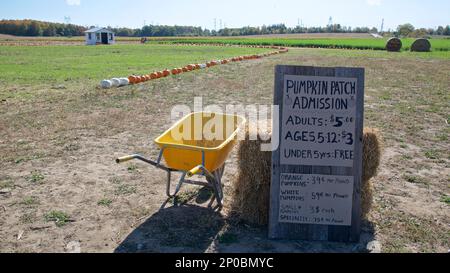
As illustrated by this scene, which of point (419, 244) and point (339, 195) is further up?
point (339, 195)

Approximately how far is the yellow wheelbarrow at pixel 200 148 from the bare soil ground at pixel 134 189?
1.27ft

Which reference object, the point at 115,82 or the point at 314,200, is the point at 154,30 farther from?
the point at 314,200

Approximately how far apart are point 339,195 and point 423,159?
321cm

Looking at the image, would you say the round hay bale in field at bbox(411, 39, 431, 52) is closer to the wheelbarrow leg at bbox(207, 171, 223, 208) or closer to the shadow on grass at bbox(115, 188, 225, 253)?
the wheelbarrow leg at bbox(207, 171, 223, 208)

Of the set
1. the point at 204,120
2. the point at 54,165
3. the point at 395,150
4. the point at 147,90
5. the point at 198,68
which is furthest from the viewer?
the point at 198,68

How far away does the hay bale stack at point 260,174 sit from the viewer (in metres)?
4.03

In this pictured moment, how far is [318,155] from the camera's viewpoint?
3.89m

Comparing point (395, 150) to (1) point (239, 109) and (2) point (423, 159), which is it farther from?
(1) point (239, 109)

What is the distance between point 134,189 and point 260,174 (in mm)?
1871

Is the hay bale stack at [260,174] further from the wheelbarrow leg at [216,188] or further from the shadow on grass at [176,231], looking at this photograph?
the shadow on grass at [176,231]

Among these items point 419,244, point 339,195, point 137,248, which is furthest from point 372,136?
point 137,248

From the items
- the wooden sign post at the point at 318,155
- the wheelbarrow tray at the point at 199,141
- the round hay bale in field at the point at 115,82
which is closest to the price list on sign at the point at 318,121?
the wooden sign post at the point at 318,155

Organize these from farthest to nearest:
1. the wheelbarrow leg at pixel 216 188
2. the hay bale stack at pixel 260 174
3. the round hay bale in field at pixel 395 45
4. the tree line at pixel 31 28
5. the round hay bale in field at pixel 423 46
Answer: the tree line at pixel 31 28 < the round hay bale in field at pixel 395 45 < the round hay bale in field at pixel 423 46 < the wheelbarrow leg at pixel 216 188 < the hay bale stack at pixel 260 174

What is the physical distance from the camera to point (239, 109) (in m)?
10.3
